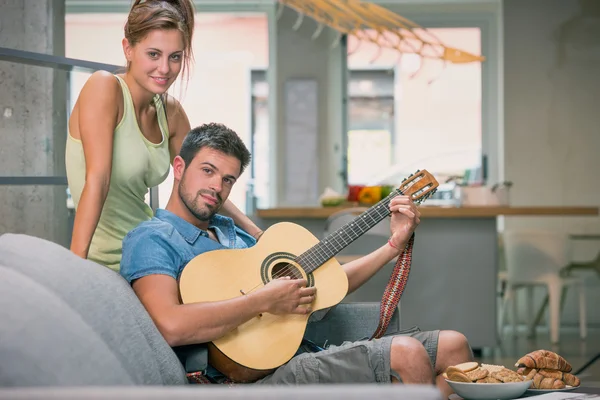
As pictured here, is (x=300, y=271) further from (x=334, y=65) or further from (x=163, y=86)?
(x=334, y=65)

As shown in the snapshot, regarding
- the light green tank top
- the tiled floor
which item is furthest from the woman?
the tiled floor

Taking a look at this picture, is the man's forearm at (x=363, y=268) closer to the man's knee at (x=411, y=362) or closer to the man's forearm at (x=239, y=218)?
the man's forearm at (x=239, y=218)

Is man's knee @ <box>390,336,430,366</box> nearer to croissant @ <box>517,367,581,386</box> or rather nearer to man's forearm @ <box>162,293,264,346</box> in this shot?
croissant @ <box>517,367,581,386</box>

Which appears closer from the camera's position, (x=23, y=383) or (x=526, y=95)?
(x=23, y=383)

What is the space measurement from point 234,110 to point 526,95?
7.19 feet

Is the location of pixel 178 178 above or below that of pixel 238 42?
below

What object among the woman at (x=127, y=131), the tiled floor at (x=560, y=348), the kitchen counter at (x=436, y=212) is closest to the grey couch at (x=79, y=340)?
the woman at (x=127, y=131)

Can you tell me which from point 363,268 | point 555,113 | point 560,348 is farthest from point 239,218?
point 555,113

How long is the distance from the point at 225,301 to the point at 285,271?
0.91ft

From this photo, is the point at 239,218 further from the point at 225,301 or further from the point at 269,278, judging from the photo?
the point at 225,301

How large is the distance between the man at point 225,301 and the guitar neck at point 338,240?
0.14 ft

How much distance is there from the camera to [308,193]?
702cm

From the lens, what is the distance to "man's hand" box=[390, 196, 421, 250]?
7.34 ft

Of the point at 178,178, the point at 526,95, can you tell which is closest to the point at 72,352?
the point at 178,178
